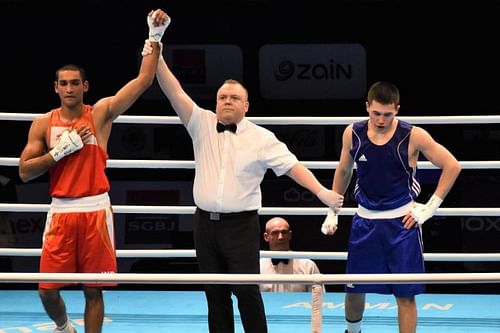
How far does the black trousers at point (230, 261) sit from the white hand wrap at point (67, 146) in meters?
0.57

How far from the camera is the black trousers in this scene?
12.9 ft

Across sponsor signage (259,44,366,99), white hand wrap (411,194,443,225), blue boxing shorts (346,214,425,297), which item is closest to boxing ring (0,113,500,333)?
blue boxing shorts (346,214,425,297)

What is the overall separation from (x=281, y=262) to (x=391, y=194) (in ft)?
5.21

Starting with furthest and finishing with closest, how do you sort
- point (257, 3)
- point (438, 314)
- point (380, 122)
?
point (257, 3) → point (438, 314) → point (380, 122)

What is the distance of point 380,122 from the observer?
392 centimetres

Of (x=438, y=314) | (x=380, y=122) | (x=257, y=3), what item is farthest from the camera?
(x=257, y=3)

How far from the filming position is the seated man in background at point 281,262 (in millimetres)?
5277

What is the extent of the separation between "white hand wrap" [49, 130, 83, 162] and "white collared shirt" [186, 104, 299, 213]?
0.48 m

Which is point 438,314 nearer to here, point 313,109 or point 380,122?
point 380,122

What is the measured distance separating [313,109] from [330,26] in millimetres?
649

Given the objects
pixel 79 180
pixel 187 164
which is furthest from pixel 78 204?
pixel 187 164

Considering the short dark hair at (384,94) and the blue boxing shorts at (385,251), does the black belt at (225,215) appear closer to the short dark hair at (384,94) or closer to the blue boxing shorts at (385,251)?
the blue boxing shorts at (385,251)

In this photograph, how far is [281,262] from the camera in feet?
17.9

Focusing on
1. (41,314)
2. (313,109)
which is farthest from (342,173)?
(313,109)
